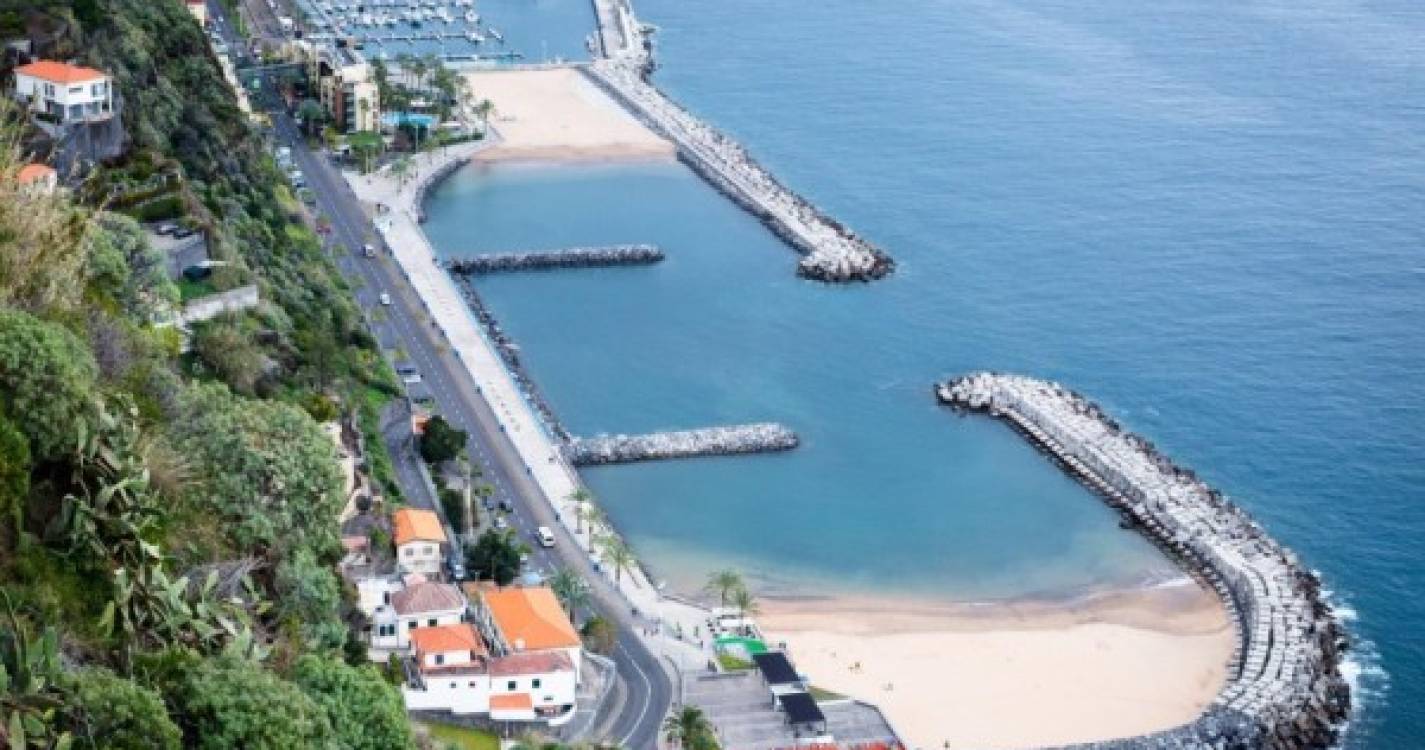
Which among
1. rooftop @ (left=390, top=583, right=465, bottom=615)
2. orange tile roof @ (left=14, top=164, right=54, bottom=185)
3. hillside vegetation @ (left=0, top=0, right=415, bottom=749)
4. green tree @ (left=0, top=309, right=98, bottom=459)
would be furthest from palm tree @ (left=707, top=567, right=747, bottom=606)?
green tree @ (left=0, top=309, right=98, bottom=459)

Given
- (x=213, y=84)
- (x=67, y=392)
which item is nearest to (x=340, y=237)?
(x=213, y=84)

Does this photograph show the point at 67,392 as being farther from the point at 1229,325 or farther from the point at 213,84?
the point at 1229,325

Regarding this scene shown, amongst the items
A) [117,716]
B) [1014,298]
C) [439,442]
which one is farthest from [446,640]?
[1014,298]

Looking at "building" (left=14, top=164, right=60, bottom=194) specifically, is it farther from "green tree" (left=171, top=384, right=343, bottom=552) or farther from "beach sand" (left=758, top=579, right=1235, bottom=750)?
"beach sand" (left=758, top=579, right=1235, bottom=750)

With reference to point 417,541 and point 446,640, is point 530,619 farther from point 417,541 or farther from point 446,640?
point 417,541

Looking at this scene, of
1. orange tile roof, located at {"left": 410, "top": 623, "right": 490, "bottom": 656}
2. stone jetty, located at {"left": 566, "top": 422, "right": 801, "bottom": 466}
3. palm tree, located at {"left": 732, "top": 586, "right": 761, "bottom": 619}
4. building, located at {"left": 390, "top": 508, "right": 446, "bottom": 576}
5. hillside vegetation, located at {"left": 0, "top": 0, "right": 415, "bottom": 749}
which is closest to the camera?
hillside vegetation, located at {"left": 0, "top": 0, "right": 415, "bottom": 749}

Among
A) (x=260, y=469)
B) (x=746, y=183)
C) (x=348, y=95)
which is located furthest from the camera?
(x=348, y=95)
